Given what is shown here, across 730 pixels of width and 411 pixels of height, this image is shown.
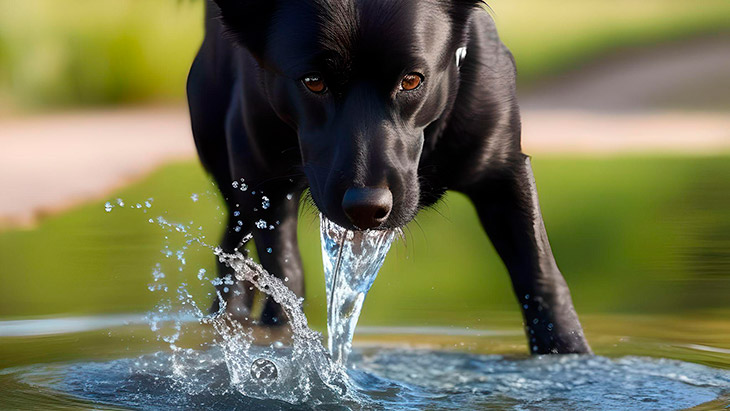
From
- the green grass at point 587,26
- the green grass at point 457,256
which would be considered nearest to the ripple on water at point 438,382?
the green grass at point 457,256

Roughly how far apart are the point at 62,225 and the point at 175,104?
8.15 meters

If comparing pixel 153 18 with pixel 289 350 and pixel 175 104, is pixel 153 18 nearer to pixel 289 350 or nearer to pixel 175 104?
pixel 175 104

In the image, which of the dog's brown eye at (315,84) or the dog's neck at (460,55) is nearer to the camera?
the dog's brown eye at (315,84)

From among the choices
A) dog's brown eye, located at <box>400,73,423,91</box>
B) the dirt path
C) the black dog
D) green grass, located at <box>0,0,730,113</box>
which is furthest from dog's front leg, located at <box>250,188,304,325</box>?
green grass, located at <box>0,0,730,113</box>

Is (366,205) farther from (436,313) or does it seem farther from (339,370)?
(436,313)

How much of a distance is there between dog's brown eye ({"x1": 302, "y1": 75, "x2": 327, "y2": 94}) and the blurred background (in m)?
0.57

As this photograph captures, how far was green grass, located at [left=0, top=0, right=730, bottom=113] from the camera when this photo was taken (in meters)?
15.5

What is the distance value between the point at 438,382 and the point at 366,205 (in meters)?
0.91

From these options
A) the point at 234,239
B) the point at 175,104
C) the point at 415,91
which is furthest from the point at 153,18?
the point at 415,91

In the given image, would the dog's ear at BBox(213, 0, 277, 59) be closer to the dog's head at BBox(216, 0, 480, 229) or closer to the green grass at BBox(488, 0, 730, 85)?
the dog's head at BBox(216, 0, 480, 229)

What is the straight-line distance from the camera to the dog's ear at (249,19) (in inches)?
128

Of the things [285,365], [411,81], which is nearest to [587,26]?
[285,365]

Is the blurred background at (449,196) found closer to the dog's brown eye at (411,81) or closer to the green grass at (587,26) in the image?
the green grass at (587,26)

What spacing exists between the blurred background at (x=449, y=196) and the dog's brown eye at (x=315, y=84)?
1.88 ft
